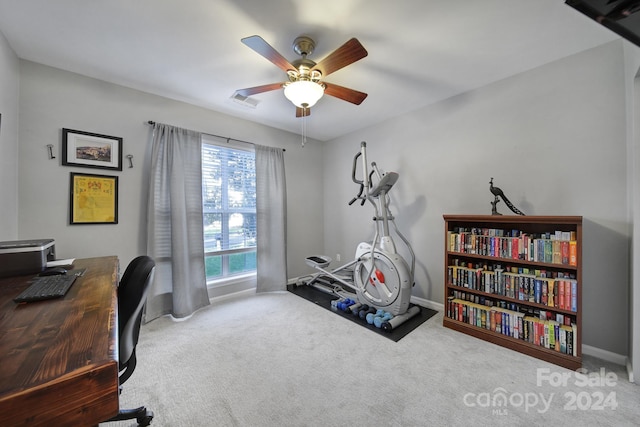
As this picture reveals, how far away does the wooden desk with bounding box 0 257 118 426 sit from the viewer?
406 millimetres

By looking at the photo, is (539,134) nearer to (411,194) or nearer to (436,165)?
(436,165)

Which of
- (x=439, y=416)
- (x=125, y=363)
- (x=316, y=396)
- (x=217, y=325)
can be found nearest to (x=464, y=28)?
(x=439, y=416)

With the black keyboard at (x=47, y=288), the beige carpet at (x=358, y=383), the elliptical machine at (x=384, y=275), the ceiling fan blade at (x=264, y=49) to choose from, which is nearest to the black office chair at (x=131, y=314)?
the black keyboard at (x=47, y=288)

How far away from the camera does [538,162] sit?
222 cm

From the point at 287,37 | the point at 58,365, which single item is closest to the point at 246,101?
the point at 287,37

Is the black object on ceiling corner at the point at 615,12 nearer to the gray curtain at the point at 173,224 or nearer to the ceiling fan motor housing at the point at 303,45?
the ceiling fan motor housing at the point at 303,45

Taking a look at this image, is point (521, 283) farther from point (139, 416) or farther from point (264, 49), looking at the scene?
point (139, 416)

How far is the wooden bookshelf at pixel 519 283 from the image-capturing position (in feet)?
5.99

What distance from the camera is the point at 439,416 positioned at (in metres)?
1.42

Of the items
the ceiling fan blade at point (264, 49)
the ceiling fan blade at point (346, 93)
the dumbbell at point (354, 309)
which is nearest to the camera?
the ceiling fan blade at point (264, 49)

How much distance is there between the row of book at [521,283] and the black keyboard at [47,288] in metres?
2.80

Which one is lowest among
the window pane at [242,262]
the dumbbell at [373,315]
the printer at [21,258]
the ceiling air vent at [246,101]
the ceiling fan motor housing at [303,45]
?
the dumbbell at [373,315]

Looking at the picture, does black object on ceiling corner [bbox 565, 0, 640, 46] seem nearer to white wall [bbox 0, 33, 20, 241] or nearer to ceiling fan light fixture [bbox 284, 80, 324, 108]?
ceiling fan light fixture [bbox 284, 80, 324, 108]

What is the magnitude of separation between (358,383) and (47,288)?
1.79 meters
